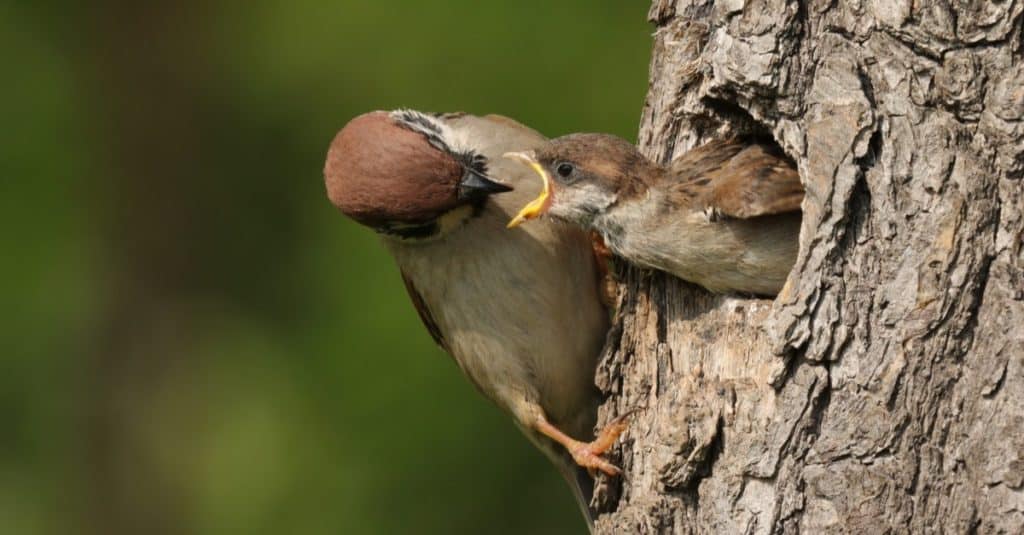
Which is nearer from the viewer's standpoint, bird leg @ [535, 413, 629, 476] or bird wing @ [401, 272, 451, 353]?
bird leg @ [535, 413, 629, 476]

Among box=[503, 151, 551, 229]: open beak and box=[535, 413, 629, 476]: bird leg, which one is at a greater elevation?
box=[503, 151, 551, 229]: open beak

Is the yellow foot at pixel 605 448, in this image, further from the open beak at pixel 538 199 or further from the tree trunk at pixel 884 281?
the open beak at pixel 538 199

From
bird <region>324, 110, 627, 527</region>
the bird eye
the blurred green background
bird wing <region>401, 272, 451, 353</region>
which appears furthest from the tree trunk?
the blurred green background

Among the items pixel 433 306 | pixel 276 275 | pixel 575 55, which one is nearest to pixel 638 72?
pixel 575 55

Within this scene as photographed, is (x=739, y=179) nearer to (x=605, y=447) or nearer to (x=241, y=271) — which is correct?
(x=605, y=447)

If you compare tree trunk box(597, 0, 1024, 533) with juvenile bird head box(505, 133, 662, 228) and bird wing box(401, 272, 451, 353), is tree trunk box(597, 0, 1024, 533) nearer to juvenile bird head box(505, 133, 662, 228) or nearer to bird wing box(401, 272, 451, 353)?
juvenile bird head box(505, 133, 662, 228)

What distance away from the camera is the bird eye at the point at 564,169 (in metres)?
3.38

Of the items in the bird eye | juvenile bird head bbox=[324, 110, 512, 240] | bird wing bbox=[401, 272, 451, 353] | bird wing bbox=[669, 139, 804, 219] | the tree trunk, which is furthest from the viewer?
bird wing bbox=[401, 272, 451, 353]

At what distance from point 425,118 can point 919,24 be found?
1.93 m

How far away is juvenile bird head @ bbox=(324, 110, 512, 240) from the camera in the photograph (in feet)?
12.3

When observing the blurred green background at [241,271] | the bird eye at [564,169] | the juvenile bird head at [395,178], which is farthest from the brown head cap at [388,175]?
the blurred green background at [241,271]

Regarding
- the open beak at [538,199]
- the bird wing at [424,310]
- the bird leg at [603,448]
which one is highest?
the open beak at [538,199]

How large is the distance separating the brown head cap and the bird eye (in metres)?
0.51

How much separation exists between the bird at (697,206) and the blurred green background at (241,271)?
3.10m
